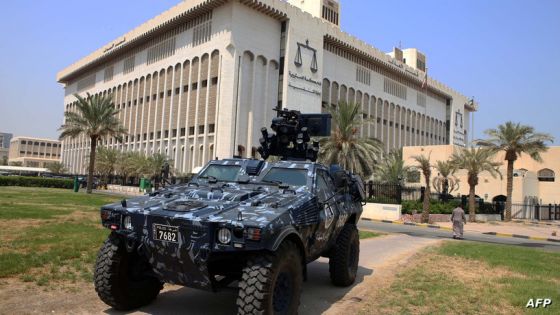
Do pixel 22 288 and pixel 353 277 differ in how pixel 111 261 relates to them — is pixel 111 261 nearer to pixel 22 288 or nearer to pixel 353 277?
pixel 22 288

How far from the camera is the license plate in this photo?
523 cm

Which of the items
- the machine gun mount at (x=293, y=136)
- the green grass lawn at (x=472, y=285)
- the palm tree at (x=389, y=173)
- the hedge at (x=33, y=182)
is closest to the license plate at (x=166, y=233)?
the green grass lawn at (x=472, y=285)

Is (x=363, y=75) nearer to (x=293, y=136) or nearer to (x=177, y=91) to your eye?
(x=177, y=91)

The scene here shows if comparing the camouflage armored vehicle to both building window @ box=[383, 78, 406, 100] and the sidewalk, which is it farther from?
building window @ box=[383, 78, 406, 100]

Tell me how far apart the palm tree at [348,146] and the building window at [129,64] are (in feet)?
155

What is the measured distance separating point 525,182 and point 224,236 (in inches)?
1886

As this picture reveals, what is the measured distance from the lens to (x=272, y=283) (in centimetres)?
511

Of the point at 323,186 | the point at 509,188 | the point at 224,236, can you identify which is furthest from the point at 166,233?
the point at 509,188

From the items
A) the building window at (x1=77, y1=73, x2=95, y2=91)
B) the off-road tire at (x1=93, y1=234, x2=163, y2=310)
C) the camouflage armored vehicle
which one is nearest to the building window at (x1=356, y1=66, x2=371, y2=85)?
the building window at (x1=77, y1=73, x2=95, y2=91)

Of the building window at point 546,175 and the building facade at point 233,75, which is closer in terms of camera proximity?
the building window at point 546,175

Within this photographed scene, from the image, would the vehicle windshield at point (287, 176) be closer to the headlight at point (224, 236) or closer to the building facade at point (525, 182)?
the headlight at point (224, 236)

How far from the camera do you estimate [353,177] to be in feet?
31.2

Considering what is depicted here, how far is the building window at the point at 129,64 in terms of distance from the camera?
232 feet

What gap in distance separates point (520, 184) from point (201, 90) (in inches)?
1407
